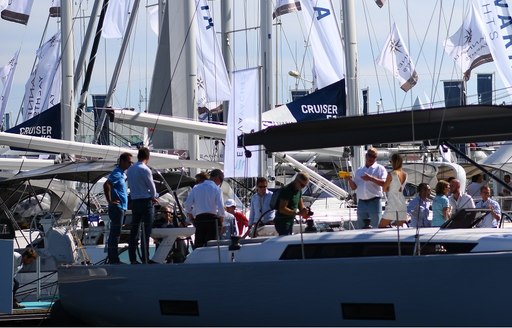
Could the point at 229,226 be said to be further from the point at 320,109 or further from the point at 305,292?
the point at 320,109

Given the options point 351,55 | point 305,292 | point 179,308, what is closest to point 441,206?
point 305,292

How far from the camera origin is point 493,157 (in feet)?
76.6

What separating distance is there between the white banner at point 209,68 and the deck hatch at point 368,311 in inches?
430

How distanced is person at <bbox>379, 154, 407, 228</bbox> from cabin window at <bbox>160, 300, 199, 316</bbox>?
2066mm

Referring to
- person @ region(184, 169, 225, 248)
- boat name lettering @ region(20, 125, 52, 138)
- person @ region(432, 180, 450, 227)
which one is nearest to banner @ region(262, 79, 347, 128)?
person @ region(432, 180, 450, 227)

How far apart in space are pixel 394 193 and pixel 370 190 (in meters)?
0.36

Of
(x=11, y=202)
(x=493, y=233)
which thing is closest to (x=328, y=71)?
(x=11, y=202)

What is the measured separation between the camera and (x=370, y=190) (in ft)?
38.7

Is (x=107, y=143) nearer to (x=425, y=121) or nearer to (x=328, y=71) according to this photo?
(x=328, y=71)

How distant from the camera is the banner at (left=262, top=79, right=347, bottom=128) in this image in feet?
56.5

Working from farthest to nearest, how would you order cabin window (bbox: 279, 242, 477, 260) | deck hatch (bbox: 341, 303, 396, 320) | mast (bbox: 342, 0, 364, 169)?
mast (bbox: 342, 0, 364, 169), cabin window (bbox: 279, 242, 477, 260), deck hatch (bbox: 341, 303, 396, 320)

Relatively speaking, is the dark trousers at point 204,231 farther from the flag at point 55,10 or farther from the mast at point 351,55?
the flag at point 55,10

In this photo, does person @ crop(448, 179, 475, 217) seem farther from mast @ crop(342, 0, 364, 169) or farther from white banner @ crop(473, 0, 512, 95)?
white banner @ crop(473, 0, 512, 95)

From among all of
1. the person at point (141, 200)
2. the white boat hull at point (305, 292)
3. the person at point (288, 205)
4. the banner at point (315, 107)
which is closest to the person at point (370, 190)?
the person at point (288, 205)
